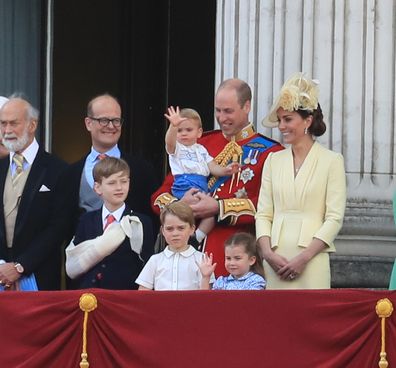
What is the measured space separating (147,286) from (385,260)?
200 centimetres

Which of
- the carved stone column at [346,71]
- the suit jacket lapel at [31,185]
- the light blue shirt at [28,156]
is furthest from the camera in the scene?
the carved stone column at [346,71]

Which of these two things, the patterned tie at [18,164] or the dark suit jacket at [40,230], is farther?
the patterned tie at [18,164]

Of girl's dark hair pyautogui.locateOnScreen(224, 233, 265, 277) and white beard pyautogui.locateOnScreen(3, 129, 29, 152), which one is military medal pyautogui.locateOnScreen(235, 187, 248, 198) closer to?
girl's dark hair pyautogui.locateOnScreen(224, 233, 265, 277)

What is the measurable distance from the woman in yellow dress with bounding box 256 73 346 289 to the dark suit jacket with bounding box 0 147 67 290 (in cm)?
133

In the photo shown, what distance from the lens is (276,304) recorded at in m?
9.50

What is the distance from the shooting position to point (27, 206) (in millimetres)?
10578

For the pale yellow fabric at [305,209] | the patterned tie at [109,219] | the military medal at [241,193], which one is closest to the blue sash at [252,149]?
the military medal at [241,193]

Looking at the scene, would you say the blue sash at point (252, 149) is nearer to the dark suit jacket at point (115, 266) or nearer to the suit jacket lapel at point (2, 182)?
the dark suit jacket at point (115, 266)

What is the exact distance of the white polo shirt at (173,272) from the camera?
10047mm

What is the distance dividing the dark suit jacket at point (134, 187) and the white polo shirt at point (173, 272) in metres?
0.83

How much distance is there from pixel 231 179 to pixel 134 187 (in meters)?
0.71

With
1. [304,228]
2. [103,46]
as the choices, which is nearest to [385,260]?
[304,228]

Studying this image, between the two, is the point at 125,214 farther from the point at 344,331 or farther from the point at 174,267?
the point at 344,331

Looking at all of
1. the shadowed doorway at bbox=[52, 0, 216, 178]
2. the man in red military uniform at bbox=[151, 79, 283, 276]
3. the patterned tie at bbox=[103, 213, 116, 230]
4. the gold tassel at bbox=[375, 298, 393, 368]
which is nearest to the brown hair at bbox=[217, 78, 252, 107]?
the man in red military uniform at bbox=[151, 79, 283, 276]
